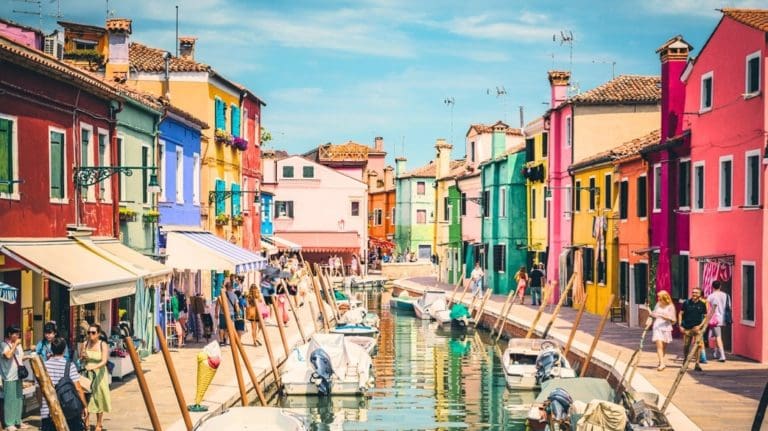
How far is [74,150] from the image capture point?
23.5 m

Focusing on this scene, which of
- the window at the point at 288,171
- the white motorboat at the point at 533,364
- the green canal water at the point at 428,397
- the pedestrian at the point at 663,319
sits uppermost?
the window at the point at 288,171

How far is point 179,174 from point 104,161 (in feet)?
27.0

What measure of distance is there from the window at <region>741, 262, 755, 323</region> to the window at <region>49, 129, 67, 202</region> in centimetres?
1481

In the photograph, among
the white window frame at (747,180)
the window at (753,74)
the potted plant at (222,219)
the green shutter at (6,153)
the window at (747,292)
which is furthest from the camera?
the potted plant at (222,219)

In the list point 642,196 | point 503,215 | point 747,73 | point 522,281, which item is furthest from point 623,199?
point 503,215

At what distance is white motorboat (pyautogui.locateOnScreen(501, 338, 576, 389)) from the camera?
87.9 feet

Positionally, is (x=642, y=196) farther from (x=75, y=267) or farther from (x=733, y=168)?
(x=75, y=267)

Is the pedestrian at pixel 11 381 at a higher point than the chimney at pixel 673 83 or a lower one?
lower

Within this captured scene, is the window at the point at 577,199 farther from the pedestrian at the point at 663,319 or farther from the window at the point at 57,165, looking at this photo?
the window at the point at 57,165

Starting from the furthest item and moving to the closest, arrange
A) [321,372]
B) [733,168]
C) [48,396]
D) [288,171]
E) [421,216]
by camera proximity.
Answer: [421,216] < [288,171] < [733,168] < [321,372] < [48,396]

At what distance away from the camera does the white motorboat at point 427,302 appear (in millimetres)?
50969

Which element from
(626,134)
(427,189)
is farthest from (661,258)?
(427,189)

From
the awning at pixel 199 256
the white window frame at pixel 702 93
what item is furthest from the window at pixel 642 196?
the awning at pixel 199 256

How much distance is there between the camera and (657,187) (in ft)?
111
